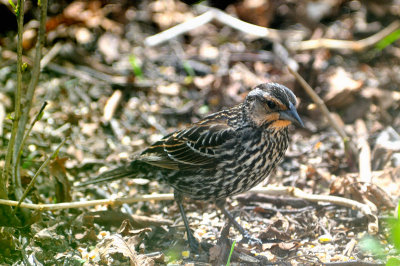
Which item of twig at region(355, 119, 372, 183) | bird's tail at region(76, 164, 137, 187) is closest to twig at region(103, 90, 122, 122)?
bird's tail at region(76, 164, 137, 187)

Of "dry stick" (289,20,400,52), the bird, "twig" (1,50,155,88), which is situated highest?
"dry stick" (289,20,400,52)

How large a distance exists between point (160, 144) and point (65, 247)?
1.27 metres

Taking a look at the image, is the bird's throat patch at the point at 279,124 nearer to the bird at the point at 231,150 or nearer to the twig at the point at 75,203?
the bird at the point at 231,150

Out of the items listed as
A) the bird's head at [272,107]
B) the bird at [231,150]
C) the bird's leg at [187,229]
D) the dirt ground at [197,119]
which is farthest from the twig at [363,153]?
the bird's leg at [187,229]

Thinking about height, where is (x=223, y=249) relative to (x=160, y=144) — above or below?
below

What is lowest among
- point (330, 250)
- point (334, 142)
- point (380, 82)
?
point (330, 250)

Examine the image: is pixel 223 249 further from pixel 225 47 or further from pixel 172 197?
pixel 225 47

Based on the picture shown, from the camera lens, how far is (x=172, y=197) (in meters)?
4.71

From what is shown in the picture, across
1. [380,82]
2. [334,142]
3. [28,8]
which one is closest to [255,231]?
[334,142]

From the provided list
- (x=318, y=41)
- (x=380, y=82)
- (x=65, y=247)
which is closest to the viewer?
(x=65, y=247)

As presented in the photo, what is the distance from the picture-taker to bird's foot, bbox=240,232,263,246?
4465mm

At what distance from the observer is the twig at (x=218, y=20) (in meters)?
6.97

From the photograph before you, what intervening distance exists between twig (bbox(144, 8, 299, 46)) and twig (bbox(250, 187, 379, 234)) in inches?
111

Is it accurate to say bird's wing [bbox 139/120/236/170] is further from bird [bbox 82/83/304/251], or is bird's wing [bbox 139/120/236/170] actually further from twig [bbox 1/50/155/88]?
twig [bbox 1/50/155/88]
